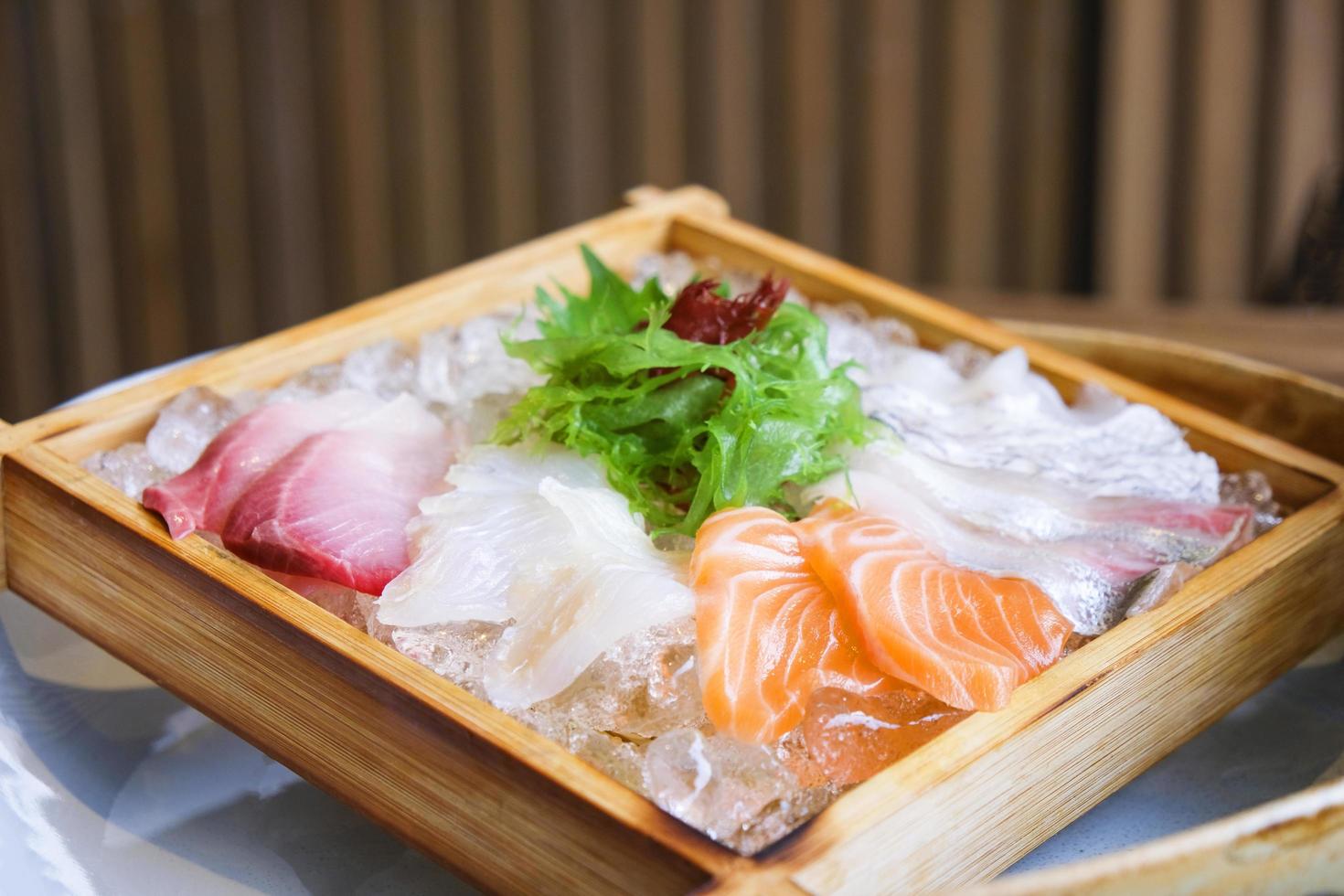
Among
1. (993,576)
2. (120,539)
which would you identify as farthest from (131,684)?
(993,576)

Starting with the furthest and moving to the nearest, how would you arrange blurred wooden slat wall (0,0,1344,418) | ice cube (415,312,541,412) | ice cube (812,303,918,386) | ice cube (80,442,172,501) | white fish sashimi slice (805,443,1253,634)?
blurred wooden slat wall (0,0,1344,418) < ice cube (812,303,918,386) < ice cube (415,312,541,412) < ice cube (80,442,172,501) < white fish sashimi slice (805,443,1253,634)

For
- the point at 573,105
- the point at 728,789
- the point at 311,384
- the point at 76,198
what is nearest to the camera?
the point at 728,789

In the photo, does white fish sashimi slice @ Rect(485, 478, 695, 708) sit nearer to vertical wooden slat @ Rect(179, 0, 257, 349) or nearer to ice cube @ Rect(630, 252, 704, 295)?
ice cube @ Rect(630, 252, 704, 295)

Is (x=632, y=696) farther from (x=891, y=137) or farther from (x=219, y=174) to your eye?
(x=219, y=174)

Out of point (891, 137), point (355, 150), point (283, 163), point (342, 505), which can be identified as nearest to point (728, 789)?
point (342, 505)

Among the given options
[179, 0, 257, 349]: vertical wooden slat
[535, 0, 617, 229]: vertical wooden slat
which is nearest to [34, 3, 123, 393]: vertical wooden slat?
[179, 0, 257, 349]: vertical wooden slat

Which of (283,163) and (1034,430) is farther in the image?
(283,163)
